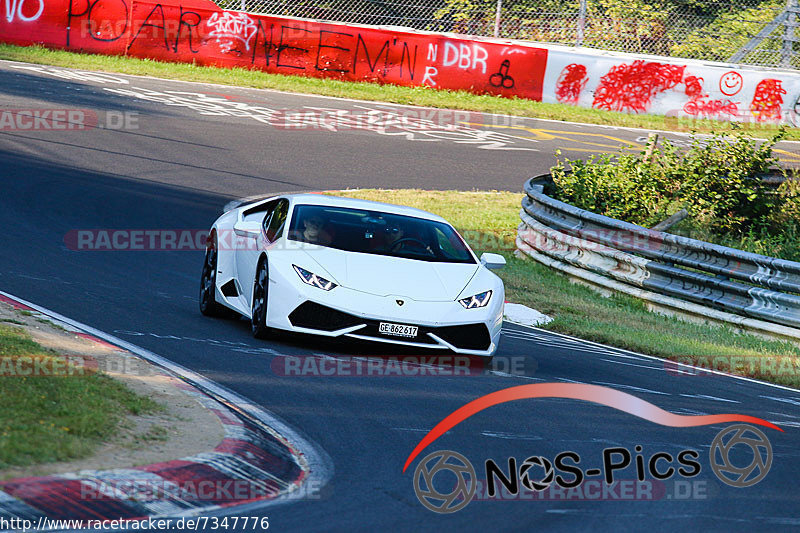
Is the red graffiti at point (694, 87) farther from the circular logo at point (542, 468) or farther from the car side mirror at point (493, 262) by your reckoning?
the circular logo at point (542, 468)

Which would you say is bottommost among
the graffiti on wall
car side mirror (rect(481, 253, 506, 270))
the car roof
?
car side mirror (rect(481, 253, 506, 270))

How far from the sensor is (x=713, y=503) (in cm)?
600

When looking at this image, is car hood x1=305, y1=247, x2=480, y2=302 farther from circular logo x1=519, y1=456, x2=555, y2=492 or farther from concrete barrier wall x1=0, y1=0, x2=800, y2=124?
concrete barrier wall x1=0, y1=0, x2=800, y2=124

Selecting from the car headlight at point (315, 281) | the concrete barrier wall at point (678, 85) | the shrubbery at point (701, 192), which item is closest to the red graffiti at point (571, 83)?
the concrete barrier wall at point (678, 85)

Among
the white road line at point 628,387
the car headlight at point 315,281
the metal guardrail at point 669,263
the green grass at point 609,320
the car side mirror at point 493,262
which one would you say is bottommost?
the green grass at point 609,320

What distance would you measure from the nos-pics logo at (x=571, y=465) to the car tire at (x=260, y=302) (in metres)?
2.16

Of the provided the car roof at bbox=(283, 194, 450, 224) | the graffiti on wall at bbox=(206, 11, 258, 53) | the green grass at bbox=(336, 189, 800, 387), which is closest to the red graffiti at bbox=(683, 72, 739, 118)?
the graffiti on wall at bbox=(206, 11, 258, 53)

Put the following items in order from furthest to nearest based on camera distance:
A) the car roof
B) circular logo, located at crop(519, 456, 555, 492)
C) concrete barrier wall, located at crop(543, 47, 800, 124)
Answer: concrete barrier wall, located at crop(543, 47, 800, 124), the car roof, circular logo, located at crop(519, 456, 555, 492)

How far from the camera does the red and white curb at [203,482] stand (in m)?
4.86

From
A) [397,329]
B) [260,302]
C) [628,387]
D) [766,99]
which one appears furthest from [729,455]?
[766,99]

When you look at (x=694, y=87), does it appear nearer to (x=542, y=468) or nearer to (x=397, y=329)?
(x=397, y=329)

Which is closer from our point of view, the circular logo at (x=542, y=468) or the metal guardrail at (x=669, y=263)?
the circular logo at (x=542, y=468)

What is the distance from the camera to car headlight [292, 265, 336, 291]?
9.15m

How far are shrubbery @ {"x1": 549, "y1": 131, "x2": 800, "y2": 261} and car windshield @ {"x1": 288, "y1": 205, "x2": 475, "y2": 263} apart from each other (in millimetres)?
7040
